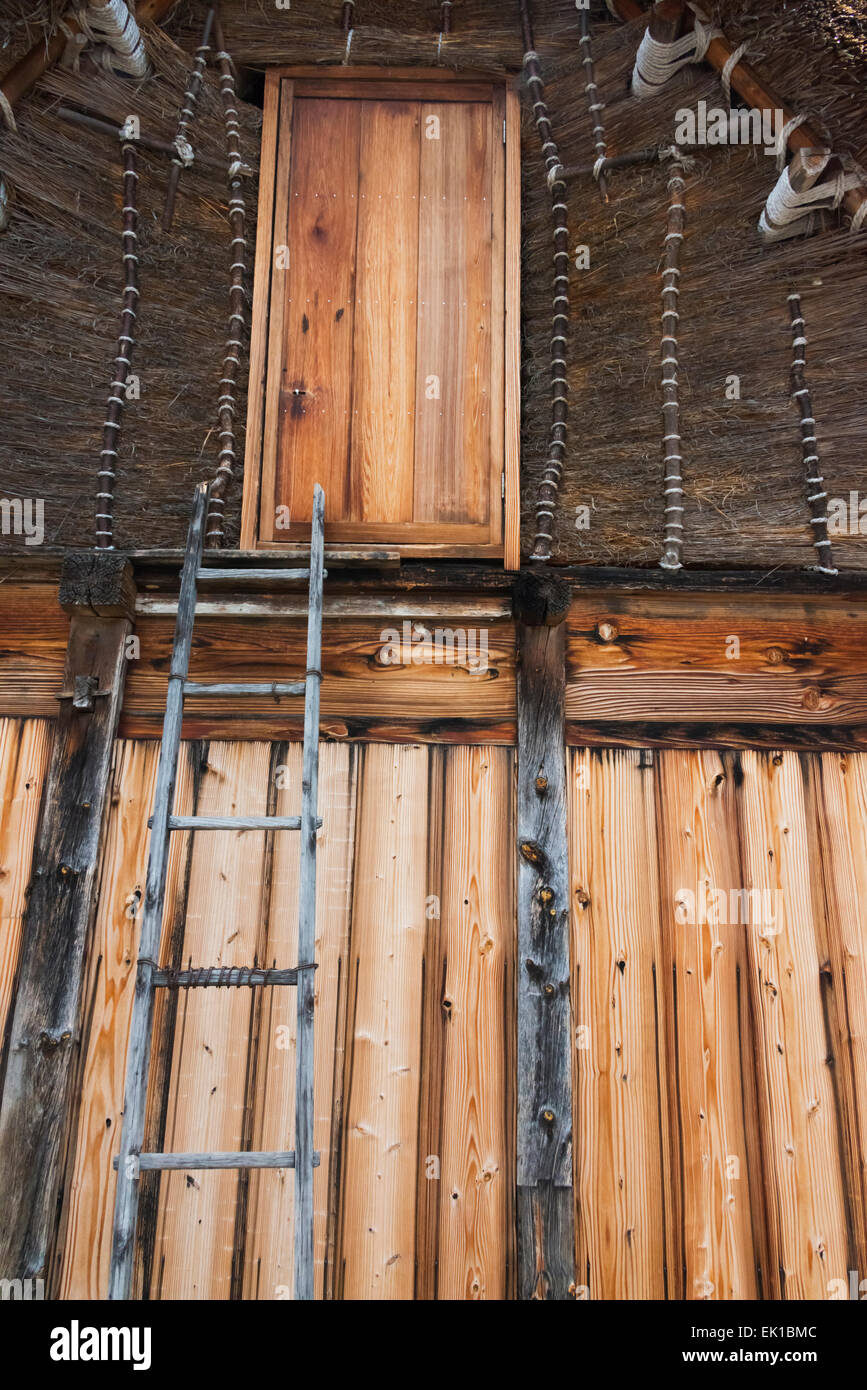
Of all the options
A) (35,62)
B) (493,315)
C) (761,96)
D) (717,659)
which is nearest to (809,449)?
(717,659)

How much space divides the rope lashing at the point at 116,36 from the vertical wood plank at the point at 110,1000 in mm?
2753

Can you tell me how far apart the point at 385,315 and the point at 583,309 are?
0.79 meters

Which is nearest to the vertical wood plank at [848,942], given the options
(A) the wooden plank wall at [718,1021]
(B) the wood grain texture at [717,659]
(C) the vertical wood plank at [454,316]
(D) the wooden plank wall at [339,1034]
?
(A) the wooden plank wall at [718,1021]

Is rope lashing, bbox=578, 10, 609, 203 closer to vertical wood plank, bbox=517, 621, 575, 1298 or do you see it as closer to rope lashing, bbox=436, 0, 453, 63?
rope lashing, bbox=436, 0, 453, 63

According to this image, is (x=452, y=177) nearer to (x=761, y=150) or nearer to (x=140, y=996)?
(x=761, y=150)

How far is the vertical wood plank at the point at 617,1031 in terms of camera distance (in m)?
2.99

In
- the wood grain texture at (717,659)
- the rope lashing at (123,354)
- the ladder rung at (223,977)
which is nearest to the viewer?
the ladder rung at (223,977)

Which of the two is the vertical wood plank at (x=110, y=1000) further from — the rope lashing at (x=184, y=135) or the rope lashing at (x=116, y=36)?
the rope lashing at (x=116, y=36)

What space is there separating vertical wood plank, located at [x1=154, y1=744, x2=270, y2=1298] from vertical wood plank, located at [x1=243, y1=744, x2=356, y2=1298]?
7 cm

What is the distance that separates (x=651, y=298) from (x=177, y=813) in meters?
2.70

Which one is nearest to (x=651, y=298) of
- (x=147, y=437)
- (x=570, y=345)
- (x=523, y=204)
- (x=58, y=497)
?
(x=570, y=345)

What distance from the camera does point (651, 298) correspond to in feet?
12.3

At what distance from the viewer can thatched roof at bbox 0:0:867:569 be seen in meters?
3.59

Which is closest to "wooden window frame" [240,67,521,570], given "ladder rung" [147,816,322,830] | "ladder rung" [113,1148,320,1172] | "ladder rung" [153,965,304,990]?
"ladder rung" [147,816,322,830]
